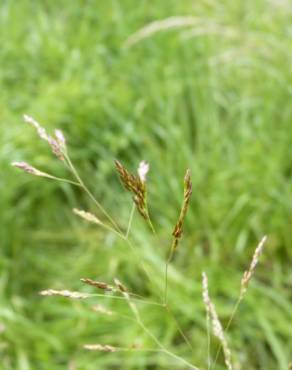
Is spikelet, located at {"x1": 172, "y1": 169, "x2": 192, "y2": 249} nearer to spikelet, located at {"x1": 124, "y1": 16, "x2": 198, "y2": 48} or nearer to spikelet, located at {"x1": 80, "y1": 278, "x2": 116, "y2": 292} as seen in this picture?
spikelet, located at {"x1": 80, "y1": 278, "x2": 116, "y2": 292}

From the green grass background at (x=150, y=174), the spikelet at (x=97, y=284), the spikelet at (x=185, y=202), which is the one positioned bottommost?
the spikelet at (x=97, y=284)

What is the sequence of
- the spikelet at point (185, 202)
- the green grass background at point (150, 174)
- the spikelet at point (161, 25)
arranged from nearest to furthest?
the spikelet at point (185, 202) → the green grass background at point (150, 174) → the spikelet at point (161, 25)

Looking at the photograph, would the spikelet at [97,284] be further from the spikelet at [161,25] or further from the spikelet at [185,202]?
the spikelet at [161,25]

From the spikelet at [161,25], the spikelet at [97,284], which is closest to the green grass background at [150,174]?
the spikelet at [161,25]

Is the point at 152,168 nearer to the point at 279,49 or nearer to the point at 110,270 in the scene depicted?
the point at 110,270

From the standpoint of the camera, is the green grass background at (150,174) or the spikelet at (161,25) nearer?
the green grass background at (150,174)

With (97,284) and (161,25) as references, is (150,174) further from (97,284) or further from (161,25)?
(97,284)

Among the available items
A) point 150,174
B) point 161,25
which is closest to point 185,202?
point 161,25

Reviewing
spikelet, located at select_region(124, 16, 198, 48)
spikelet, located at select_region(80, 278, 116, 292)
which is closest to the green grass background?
spikelet, located at select_region(124, 16, 198, 48)
